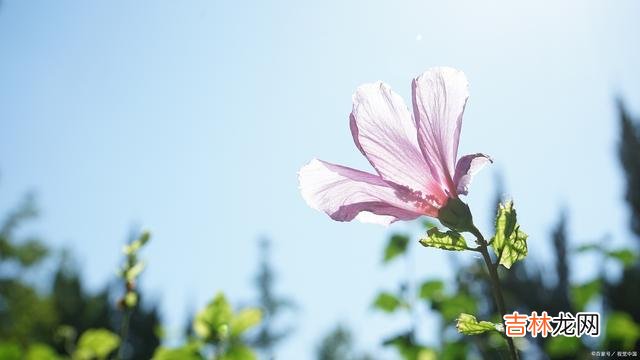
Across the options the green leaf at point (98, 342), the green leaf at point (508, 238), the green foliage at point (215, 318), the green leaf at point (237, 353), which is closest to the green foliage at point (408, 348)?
the green leaf at point (237, 353)

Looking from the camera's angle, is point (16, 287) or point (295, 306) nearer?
point (16, 287)

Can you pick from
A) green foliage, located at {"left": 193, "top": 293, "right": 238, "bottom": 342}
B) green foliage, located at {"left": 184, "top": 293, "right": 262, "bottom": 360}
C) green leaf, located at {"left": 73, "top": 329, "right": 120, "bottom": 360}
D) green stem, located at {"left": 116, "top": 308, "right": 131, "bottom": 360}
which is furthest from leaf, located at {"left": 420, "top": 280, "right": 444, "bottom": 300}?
green stem, located at {"left": 116, "top": 308, "right": 131, "bottom": 360}

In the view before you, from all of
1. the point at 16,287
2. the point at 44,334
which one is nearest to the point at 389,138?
the point at 44,334

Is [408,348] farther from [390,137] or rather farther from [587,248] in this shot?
[390,137]

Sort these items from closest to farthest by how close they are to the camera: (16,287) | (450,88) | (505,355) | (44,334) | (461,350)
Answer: (505,355) → (450,88) → (461,350) → (44,334) → (16,287)

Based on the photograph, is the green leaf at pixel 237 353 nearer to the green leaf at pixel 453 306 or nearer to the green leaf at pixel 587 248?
the green leaf at pixel 453 306

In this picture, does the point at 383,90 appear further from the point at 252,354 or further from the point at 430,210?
the point at 252,354

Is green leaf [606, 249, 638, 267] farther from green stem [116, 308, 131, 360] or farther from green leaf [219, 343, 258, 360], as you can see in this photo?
green stem [116, 308, 131, 360]
